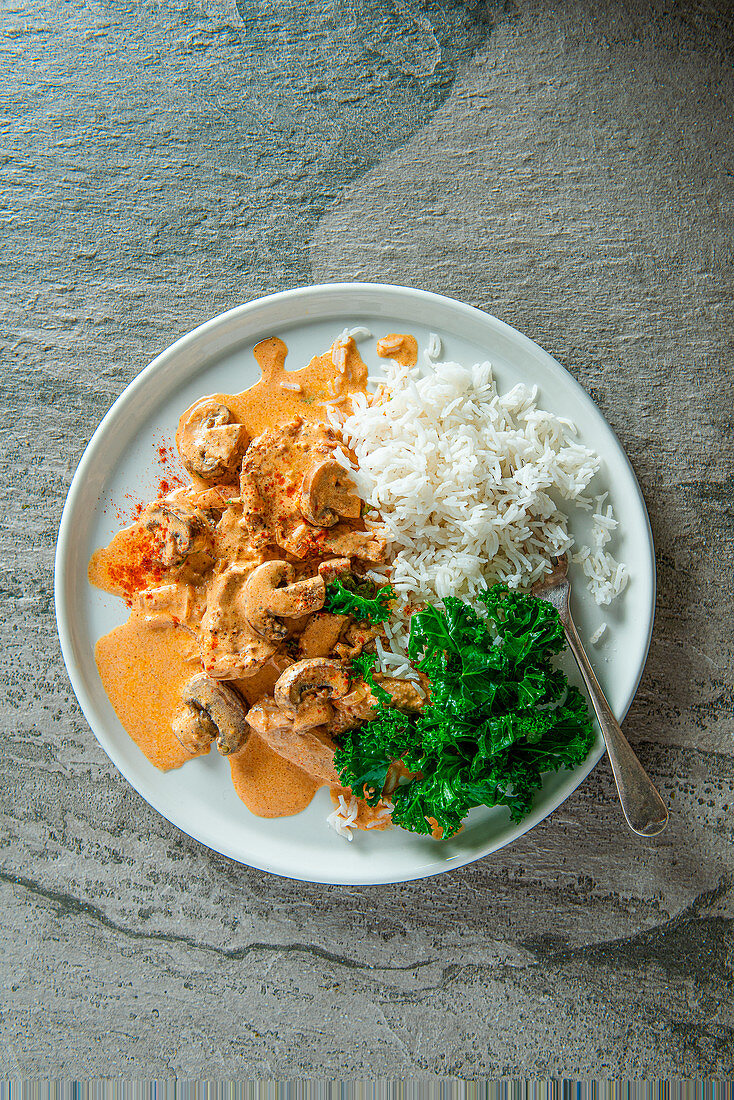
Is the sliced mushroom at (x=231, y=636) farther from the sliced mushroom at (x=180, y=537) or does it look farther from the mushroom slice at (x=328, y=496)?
the mushroom slice at (x=328, y=496)

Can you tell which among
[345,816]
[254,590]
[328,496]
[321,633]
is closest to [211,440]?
[328,496]

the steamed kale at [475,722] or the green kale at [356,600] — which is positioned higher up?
the green kale at [356,600]

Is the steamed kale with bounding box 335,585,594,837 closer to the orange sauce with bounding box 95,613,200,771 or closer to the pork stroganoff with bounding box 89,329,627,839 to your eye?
the pork stroganoff with bounding box 89,329,627,839

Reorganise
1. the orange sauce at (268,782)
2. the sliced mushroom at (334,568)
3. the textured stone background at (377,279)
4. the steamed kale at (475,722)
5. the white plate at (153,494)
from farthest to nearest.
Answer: the textured stone background at (377,279), the orange sauce at (268,782), the white plate at (153,494), the sliced mushroom at (334,568), the steamed kale at (475,722)

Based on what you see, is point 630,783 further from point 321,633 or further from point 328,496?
point 328,496

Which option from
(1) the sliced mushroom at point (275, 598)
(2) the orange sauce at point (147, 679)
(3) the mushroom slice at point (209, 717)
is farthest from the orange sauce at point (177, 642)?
(1) the sliced mushroom at point (275, 598)

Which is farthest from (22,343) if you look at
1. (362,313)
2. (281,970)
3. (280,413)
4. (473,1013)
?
(473,1013)
